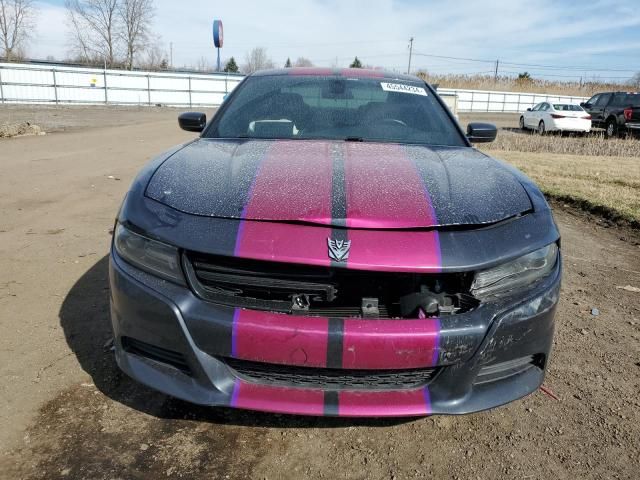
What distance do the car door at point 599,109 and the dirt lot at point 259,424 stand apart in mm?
19025

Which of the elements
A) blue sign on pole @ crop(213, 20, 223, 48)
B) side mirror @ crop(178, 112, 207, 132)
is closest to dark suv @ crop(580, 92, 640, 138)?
side mirror @ crop(178, 112, 207, 132)

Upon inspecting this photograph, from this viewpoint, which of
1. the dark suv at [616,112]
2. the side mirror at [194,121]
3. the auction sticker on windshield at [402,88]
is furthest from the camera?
the dark suv at [616,112]

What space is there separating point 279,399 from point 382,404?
0.35 metres

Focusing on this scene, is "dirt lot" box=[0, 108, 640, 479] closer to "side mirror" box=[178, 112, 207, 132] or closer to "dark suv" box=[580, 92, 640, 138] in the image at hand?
"side mirror" box=[178, 112, 207, 132]

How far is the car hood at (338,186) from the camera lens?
184cm

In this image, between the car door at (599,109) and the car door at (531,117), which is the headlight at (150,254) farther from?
the car door at (599,109)

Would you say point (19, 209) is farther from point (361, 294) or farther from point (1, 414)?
point (361, 294)

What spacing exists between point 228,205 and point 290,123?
51.5 inches

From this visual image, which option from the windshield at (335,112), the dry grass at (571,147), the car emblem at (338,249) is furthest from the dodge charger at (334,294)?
the dry grass at (571,147)

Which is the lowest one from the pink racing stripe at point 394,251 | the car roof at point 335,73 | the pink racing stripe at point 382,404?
the pink racing stripe at point 382,404

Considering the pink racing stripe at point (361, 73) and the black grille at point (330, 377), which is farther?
the pink racing stripe at point (361, 73)

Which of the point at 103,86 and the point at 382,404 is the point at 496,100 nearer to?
the point at 103,86

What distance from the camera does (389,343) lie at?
169cm

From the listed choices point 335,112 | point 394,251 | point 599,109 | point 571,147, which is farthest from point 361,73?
point 599,109
